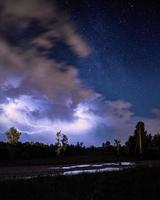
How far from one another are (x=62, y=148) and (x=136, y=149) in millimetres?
15964

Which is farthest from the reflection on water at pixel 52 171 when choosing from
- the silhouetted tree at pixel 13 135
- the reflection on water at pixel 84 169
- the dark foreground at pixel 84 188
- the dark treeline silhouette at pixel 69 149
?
the silhouetted tree at pixel 13 135

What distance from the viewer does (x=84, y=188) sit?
14938 millimetres

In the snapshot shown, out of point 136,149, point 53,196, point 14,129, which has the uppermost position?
point 14,129

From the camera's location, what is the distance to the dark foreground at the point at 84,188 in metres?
13.4

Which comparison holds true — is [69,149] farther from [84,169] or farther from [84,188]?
[84,188]

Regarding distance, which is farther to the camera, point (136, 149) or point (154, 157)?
point (136, 149)

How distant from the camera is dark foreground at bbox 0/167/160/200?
527 inches

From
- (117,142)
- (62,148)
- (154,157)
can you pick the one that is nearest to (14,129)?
(62,148)

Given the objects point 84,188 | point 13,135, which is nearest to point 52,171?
point 84,188

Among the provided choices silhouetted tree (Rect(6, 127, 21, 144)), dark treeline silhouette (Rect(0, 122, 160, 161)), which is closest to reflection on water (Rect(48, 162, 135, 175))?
dark treeline silhouette (Rect(0, 122, 160, 161))

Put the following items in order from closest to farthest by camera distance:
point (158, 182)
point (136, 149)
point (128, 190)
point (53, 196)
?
point (53, 196)
point (128, 190)
point (158, 182)
point (136, 149)

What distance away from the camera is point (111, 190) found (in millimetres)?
14859

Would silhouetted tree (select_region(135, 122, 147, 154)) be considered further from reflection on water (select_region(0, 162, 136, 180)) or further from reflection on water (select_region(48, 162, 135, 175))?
reflection on water (select_region(0, 162, 136, 180))

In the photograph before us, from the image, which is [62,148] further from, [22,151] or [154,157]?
[154,157]
